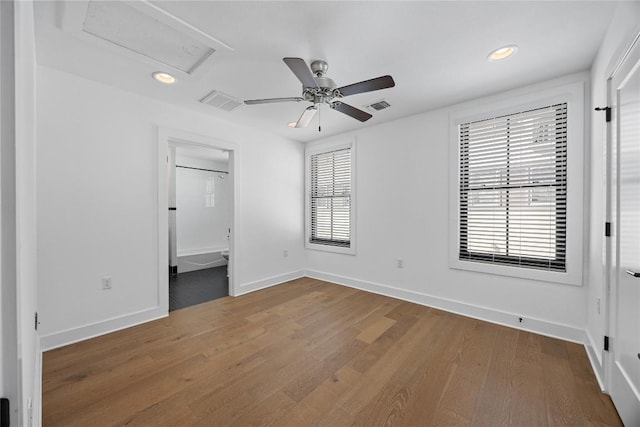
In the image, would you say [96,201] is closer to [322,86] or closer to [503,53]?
[322,86]

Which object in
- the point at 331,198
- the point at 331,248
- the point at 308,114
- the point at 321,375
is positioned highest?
the point at 308,114

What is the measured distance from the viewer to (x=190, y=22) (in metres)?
1.79

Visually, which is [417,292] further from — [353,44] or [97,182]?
[97,182]

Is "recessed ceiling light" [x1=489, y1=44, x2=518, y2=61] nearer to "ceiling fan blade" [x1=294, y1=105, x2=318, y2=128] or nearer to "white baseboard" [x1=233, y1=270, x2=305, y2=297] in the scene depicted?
"ceiling fan blade" [x1=294, y1=105, x2=318, y2=128]

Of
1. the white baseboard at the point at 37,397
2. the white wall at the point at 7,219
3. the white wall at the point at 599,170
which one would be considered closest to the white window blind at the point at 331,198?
the white wall at the point at 599,170

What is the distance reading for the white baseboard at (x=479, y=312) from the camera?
2523mm

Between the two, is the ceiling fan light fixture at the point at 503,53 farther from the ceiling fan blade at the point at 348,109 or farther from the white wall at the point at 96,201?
the white wall at the point at 96,201

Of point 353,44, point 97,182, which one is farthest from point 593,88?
point 97,182

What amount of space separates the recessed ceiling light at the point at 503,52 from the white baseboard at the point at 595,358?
241 centimetres

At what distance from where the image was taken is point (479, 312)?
3.00m

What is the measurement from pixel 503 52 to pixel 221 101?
2.75 m

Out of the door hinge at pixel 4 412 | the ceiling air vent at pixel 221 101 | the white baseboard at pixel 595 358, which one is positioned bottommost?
the white baseboard at pixel 595 358

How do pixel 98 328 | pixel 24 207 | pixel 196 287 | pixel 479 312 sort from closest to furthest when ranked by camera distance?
pixel 24 207
pixel 98 328
pixel 479 312
pixel 196 287

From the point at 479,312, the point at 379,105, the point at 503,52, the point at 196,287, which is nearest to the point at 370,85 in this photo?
the point at 503,52
